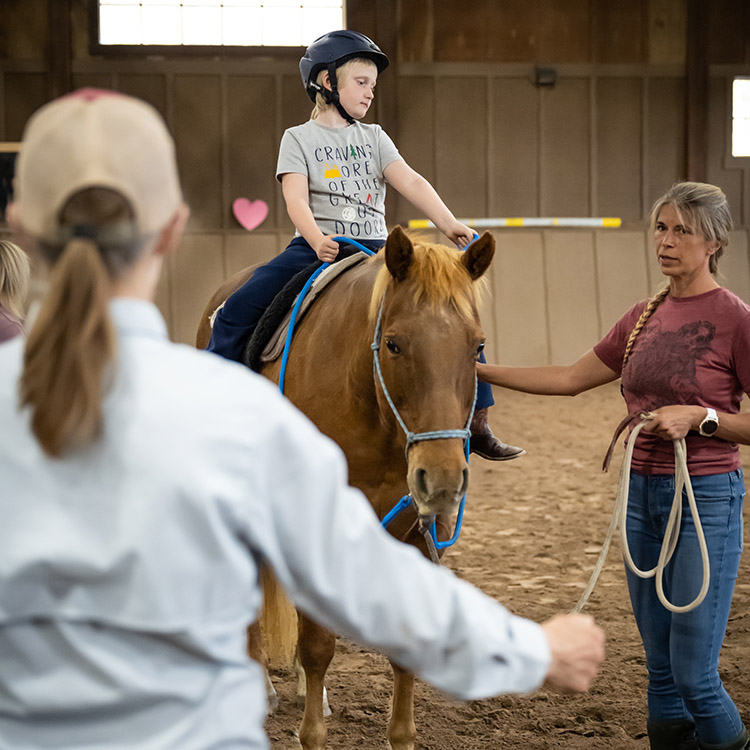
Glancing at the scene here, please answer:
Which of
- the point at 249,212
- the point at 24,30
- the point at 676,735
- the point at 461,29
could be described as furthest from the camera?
the point at 461,29

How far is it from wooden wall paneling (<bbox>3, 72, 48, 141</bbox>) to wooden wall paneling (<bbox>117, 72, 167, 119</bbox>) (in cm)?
73

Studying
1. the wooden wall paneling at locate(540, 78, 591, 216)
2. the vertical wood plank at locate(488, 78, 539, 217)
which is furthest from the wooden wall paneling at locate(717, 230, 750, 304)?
the vertical wood plank at locate(488, 78, 539, 217)

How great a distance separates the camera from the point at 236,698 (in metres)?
0.84

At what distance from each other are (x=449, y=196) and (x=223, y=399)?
859cm

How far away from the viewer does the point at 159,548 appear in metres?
0.77

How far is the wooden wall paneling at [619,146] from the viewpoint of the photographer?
30.2ft

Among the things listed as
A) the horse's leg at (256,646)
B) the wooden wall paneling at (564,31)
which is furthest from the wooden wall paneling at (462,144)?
the horse's leg at (256,646)

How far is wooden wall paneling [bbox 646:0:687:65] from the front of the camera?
9.12 meters

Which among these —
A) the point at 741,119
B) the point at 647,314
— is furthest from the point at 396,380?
the point at 741,119

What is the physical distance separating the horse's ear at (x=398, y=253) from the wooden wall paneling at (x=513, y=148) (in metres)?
7.20

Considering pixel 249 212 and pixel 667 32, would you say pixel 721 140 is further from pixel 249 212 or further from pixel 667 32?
pixel 249 212

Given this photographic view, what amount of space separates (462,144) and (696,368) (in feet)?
24.1

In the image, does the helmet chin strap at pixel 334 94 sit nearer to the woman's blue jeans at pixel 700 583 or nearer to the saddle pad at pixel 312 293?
the saddle pad at pixel 312 293

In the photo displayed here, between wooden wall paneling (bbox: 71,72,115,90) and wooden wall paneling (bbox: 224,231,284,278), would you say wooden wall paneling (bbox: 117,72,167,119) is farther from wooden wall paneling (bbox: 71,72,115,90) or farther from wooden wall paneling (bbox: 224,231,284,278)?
wooden wall paneling (bbox: 224,231,284,278)
